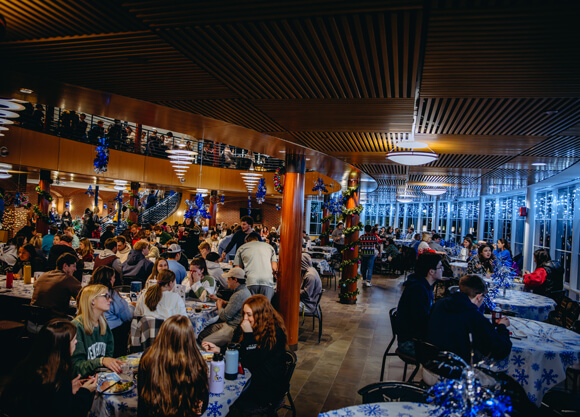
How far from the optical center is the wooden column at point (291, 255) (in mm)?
6305

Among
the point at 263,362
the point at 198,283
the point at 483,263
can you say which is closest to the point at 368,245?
the point at 483,263

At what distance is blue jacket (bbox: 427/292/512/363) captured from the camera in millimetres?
3293

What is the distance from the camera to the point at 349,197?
9.85 meters

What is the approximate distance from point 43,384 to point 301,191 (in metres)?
4.66

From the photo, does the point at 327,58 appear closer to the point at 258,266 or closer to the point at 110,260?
the point at 258,266

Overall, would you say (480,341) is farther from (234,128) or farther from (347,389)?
(234,128)

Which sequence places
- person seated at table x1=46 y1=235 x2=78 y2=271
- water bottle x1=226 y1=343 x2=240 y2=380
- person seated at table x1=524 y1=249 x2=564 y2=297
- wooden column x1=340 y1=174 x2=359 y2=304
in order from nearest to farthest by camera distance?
water bottle x1=226 y1=343 x2=240 y2=380, person seated at table x1=46 y1=235 x2=78 y2=271, person seated at table x1=524 y1=249 x2=564 y2=297, wooden column x1=340 y1=174 x2=359 y2=304

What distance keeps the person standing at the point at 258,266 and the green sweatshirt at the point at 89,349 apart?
291 cm

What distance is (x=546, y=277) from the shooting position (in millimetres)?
6969

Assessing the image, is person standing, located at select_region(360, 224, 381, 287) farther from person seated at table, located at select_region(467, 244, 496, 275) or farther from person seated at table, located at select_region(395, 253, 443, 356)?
person seated at table, located at select_region(395, 253, 443, 356)

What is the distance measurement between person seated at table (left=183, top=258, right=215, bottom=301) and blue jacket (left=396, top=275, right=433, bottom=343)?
2.66m

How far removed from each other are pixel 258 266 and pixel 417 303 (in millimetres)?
2721

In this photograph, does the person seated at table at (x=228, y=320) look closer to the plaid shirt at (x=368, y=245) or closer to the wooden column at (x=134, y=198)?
the plaid shirt at (x=368, y=245)

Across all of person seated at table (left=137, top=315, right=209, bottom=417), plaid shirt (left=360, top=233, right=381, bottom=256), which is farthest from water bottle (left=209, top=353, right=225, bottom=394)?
plaid shirt (left=360, top=233, right=381, bottom=256)
